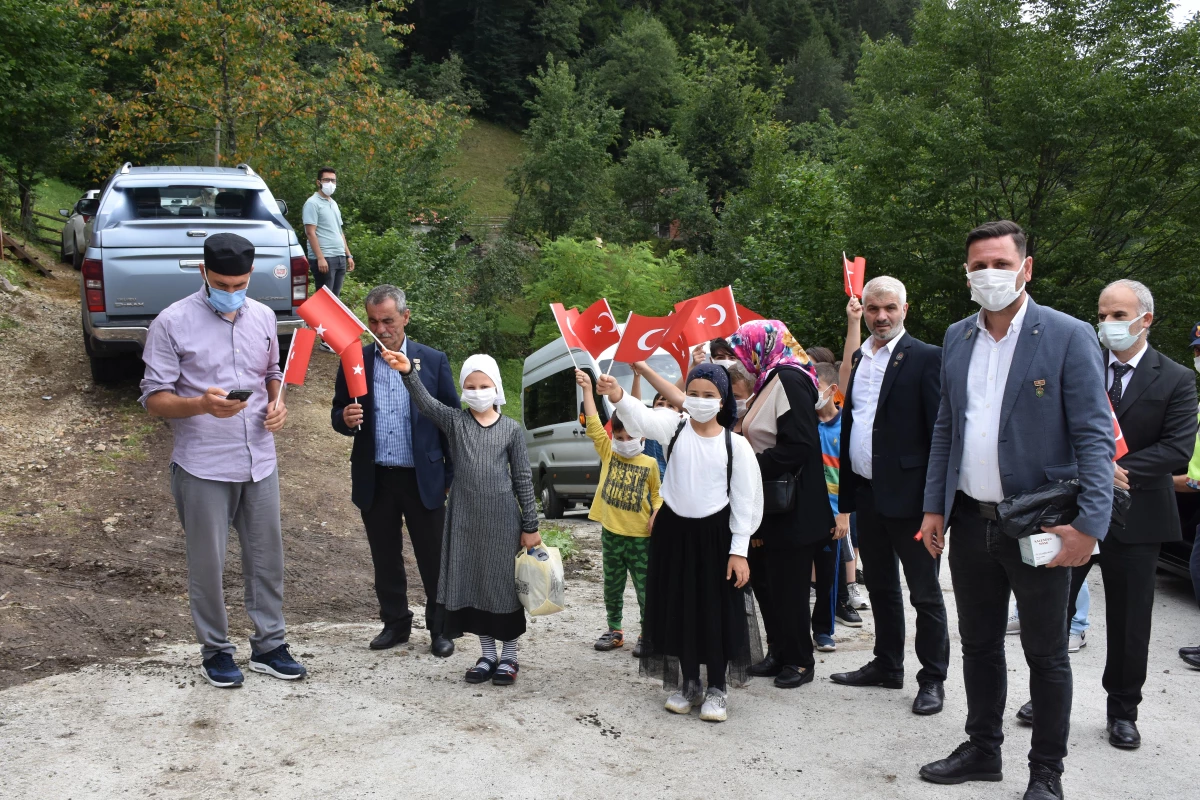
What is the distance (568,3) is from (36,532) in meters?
73.2

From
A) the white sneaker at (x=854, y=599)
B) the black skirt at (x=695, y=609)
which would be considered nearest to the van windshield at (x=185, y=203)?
the white sneaker at (x=854, y=599)

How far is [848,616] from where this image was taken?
7.38 metres

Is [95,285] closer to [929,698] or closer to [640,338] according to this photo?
[640,338]

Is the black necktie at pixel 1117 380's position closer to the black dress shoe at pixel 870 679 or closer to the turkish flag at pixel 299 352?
the black dress shoe at pixel 870 679

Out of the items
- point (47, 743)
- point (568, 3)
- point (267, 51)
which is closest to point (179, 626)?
point (47, 743)

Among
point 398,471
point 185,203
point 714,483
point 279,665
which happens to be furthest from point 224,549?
point 185,203

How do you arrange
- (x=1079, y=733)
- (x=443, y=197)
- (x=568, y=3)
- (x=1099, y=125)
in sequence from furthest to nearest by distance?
1. (x=568, y=3)
2. (x=443, y=197)
3. (x=1099, y=125)
4. (x=1079, y=733)

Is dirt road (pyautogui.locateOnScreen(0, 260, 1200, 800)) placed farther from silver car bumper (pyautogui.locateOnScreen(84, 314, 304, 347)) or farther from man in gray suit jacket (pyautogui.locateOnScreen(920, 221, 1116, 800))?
silver car bumper (pyautogui.locateOnScreen(84, 314, 304, 347))

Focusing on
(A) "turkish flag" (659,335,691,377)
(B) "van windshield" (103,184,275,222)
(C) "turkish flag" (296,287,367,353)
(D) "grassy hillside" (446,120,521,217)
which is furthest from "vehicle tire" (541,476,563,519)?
(D) "grassy hillside" (446,120,521,217)

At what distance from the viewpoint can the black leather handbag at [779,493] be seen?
5.52 metres

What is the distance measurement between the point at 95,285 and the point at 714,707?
7.60m

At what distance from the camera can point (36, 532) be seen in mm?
7691

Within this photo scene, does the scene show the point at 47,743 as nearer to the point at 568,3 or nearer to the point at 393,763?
the point at 393,763

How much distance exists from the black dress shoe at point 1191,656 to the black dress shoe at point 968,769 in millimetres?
2527
